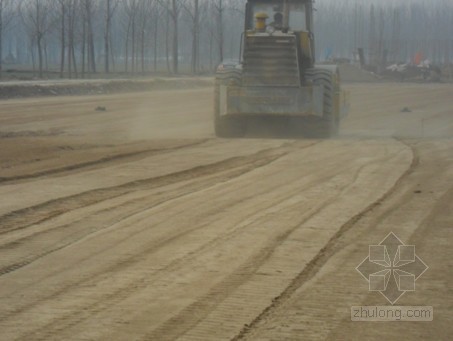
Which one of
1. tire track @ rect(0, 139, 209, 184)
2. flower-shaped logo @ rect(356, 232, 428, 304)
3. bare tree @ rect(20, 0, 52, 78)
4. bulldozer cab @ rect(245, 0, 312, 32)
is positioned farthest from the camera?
bare tree @ rect(20, 0, 52, 78)

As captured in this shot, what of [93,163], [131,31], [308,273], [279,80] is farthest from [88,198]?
[131,31]

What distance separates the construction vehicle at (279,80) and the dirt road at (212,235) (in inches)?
60.2

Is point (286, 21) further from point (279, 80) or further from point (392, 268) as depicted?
point (392, 268)

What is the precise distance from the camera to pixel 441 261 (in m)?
8.21

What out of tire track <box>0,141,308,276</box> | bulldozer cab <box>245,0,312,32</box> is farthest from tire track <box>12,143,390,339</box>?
bulldozer cab <box>245,0,312,32</box>

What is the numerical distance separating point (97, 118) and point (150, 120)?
1.63m

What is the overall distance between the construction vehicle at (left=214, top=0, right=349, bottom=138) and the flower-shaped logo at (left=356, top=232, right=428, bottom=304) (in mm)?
10826

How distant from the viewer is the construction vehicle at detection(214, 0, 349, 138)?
19.7m

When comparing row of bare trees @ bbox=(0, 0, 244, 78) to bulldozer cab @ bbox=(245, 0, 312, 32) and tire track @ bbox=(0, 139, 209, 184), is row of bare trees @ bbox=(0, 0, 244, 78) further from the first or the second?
tire track @ bbox=(0, 139, 209, 184)

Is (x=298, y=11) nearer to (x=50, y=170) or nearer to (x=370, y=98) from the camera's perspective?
(x=50, y=170)

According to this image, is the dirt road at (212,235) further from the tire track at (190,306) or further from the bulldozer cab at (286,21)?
the bulldozer cab at (286,21)

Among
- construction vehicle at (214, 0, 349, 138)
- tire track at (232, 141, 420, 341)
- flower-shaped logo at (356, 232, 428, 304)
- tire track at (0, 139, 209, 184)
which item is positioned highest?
construction vehicle at (214, 0, 349, 138)

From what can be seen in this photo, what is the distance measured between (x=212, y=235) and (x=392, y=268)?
6.22ft

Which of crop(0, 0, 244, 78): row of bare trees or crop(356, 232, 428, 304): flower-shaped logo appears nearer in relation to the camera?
crop(356, 232, 428, 304): flower-shaped logo
